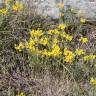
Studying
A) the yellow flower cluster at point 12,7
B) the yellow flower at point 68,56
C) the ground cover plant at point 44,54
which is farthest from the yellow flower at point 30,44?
the yellow flower cluster at point 12,7

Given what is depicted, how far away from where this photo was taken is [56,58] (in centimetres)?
398

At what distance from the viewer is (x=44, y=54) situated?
12.9 feet

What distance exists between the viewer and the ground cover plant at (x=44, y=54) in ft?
12.2

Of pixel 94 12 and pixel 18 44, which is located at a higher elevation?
pixel 94 12

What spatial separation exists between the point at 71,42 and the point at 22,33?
59 centimetres

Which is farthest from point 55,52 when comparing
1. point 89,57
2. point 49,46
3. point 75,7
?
point 75,7

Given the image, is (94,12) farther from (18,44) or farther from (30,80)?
(30,80)

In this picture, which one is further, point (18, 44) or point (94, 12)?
point (94, 12)

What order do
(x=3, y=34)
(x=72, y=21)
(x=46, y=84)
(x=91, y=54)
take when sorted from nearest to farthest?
(x=46, y=84) → (x=91, y=54) → (x=3, y=34) → (x=72, y=21)

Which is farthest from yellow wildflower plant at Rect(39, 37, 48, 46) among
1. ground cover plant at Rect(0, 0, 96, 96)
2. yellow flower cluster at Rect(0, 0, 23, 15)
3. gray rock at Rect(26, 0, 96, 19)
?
gray rock at Rect(26, 0, 96, 19)

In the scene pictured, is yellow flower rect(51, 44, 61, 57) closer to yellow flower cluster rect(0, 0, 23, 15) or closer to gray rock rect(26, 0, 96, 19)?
yellow flower cluster rect(0, 0, 23, 15)

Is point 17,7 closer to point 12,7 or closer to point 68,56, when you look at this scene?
point 12,7

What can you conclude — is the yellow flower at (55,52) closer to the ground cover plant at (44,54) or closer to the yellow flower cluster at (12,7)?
the ground cover plant at (44,54)

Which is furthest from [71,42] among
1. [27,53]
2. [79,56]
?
[27,53]
